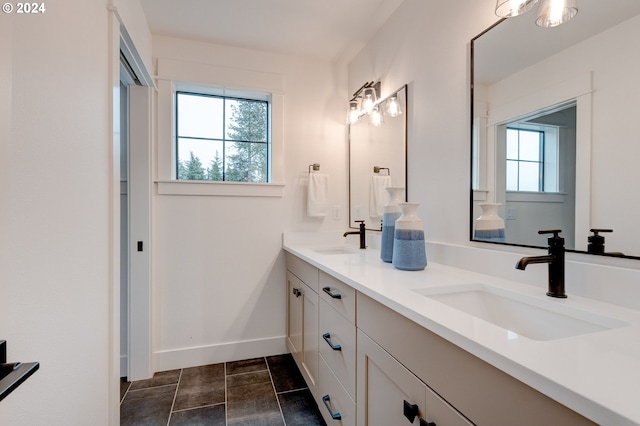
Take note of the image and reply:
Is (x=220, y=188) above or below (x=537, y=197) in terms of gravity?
above

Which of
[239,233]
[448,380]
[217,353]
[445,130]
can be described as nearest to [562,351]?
[448,380]

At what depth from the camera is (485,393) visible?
623 mm

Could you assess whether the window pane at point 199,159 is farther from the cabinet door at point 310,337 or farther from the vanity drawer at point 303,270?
the cabinet door at point 310,337

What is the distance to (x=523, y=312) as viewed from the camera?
965 mm


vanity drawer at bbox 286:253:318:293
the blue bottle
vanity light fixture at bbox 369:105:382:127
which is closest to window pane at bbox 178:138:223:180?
vanity drawer at bbox 286:253:318:293

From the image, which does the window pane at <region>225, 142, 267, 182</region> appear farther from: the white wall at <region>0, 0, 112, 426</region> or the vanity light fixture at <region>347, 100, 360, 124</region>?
the white wall at <region>0, 0, 112, 426</region>

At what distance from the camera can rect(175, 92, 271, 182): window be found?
7.74 feet

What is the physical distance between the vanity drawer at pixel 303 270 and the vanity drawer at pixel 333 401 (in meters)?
0.41

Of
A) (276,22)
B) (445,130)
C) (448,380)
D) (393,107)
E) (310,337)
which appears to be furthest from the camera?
(276,22)

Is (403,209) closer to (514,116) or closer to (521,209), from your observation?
(521,209)

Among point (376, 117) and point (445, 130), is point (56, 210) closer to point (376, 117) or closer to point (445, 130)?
point (445, 130)

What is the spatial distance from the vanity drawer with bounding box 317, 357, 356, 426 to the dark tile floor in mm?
217

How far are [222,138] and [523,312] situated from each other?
2.25 meters

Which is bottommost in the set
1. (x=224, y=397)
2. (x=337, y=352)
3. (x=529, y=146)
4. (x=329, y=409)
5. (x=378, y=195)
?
(x=224, y=397)
